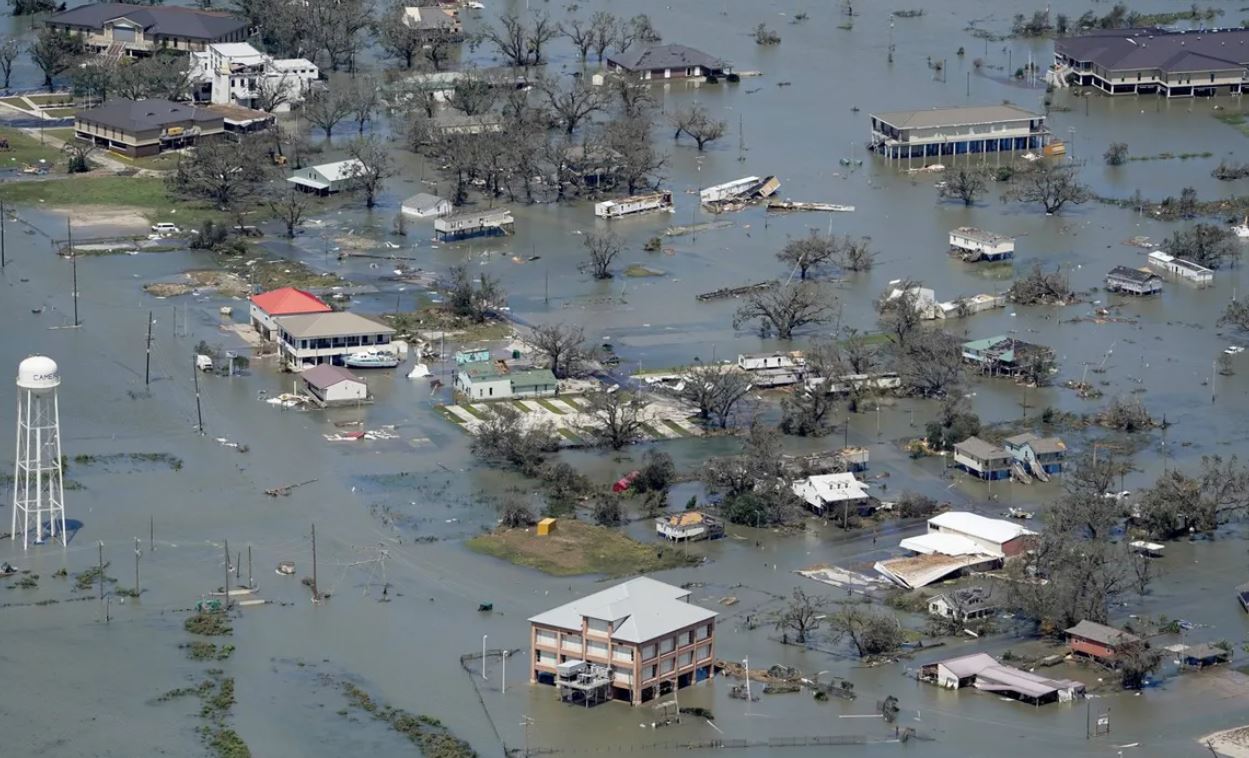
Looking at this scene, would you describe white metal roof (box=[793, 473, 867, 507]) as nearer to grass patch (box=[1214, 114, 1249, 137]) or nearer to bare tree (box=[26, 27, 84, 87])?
grass patch (box=[1214, 114, 1249, 137])

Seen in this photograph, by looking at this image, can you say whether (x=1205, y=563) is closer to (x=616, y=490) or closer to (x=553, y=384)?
(x=616, y=490)

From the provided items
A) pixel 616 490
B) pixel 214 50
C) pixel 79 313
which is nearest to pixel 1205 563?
pixel 616 490

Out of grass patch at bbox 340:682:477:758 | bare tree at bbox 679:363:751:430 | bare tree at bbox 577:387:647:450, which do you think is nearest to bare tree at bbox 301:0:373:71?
bare tree at bbox 577:387:647:450

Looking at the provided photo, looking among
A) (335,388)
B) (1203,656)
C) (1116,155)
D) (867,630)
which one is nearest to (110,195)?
(335,388)

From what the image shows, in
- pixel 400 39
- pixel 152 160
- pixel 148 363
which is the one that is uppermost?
pixel 400 39

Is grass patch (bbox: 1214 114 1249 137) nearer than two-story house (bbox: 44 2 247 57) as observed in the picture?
Yes

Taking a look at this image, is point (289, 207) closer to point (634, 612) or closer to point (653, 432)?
point (653, 432)

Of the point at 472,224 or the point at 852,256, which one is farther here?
the point at 472,224
